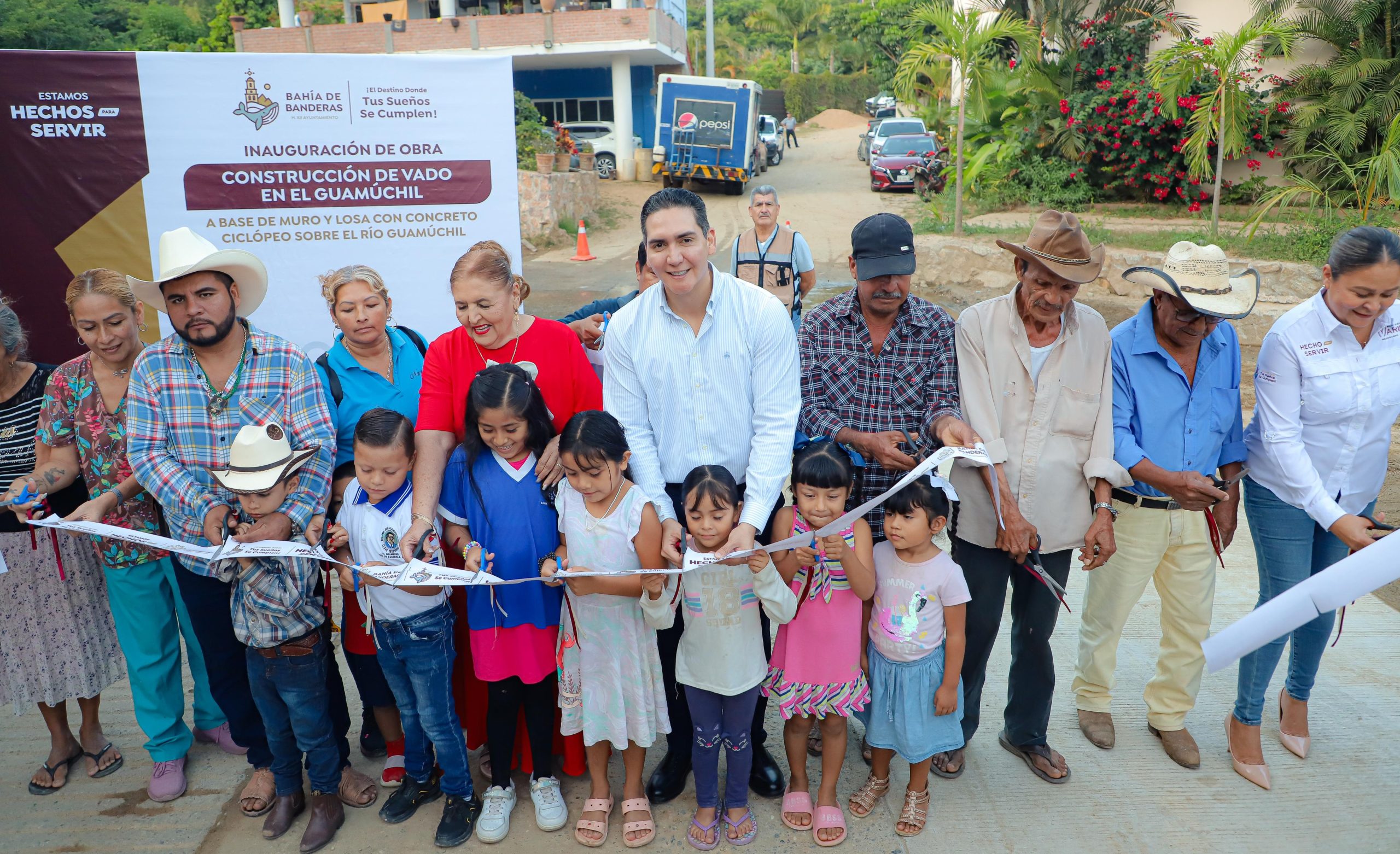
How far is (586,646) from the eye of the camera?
120 inches

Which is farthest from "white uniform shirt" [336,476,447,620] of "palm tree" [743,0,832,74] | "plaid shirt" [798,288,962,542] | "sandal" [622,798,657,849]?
"palm tree" [743,0,832,74]

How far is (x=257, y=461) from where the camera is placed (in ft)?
9.53

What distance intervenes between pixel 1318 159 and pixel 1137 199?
308cm

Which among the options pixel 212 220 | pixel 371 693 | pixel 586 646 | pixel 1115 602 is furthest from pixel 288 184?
pixel 1115 602

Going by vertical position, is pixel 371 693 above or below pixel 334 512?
below

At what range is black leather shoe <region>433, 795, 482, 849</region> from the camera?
302cm

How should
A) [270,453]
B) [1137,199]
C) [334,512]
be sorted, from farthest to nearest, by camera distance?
[1137,199] → [334,512] → [270,453]

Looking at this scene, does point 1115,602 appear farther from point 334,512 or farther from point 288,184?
point 288,184

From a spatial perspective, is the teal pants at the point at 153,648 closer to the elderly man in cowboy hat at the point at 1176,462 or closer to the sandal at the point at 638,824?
the sandal at the point at 638,824

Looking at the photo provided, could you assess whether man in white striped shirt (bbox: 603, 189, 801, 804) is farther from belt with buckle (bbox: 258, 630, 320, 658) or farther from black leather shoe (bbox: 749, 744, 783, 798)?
belt with buckle (bbox: 258, 630, 320, 658)

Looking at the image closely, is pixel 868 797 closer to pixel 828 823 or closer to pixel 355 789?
pixel 828 823

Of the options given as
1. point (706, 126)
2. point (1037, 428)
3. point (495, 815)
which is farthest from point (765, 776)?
point (706, 126)

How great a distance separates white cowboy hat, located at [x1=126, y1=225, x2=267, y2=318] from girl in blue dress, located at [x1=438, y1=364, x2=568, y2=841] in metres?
0.97

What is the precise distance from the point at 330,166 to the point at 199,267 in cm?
261
